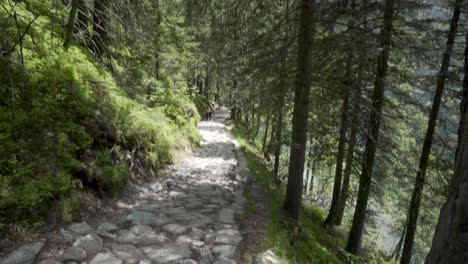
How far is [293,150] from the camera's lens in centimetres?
575

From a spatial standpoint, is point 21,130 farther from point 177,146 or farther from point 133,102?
point 177,146

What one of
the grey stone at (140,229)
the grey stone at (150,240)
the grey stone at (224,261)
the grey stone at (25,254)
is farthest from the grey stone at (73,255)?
the grey stone at (224,261)

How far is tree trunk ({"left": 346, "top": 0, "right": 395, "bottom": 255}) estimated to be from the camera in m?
6.58

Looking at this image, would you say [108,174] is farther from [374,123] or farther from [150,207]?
[374,123]

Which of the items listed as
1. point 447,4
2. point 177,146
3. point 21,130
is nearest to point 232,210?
point 21,130

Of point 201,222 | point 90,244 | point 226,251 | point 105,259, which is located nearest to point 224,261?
point 226,251

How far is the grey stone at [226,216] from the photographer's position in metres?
4.86

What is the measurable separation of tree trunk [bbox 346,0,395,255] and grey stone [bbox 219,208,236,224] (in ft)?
11.0

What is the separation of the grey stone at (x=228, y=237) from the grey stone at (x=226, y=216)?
356mm

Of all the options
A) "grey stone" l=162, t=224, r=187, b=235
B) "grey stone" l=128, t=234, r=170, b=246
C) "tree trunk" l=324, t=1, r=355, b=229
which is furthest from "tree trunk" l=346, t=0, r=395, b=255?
"grey stone" l=128, t=234, r=170, b=246

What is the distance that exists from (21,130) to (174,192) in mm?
3012

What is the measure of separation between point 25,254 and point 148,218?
1.85 m

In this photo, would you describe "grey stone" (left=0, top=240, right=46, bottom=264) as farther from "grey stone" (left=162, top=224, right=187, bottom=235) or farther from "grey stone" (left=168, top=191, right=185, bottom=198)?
"grey stone" (left=168, top=191, right=185, bottom=198)

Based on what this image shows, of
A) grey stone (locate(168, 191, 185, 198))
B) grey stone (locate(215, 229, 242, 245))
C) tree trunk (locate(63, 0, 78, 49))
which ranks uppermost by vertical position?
tree trunk (locate(63, 0, 78, 49))
